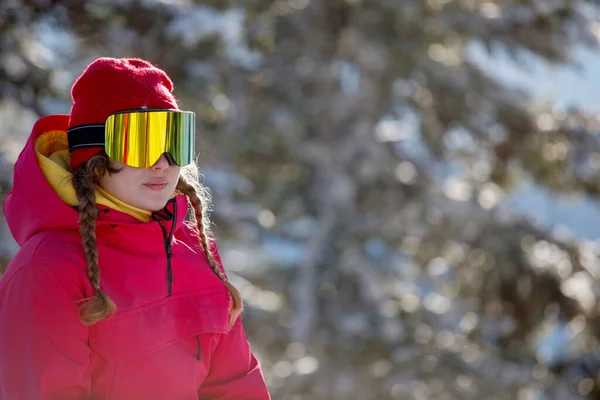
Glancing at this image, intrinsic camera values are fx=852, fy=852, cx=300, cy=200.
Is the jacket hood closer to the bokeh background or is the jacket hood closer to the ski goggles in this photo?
the ski goggles

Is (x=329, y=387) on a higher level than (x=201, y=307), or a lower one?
lower

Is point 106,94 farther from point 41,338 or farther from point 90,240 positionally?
point 41,338

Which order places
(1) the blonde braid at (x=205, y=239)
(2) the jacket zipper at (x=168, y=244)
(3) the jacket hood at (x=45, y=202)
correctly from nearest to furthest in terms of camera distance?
(3) the jacket hood at (x=45, y=202)
(2) the jacket zipper at (x=168, y=244)
(1) the blonde braid at (x=205, y=239)

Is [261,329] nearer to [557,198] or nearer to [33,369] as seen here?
[557,198]

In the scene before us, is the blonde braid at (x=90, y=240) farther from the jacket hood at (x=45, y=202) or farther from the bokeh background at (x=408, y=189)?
the bokeh background at (x=408, y=189)

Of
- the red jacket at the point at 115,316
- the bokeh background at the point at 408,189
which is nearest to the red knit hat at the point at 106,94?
the red jacket at the point at 115,316

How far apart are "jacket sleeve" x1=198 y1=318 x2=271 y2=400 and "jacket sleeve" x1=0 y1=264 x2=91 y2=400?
38 centimetres

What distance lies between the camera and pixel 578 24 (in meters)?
7.88

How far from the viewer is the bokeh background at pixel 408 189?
24.4 ft

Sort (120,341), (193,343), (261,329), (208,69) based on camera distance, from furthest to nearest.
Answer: (261,329) < (208,69) < (193,343) < (120,341)

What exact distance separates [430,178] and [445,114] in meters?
0.64

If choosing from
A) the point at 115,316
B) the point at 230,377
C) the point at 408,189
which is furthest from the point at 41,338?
the point at 408,189

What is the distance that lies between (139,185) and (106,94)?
0.22 metres

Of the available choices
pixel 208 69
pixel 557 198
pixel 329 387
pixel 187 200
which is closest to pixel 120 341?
pixel 187 200
